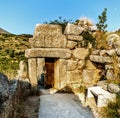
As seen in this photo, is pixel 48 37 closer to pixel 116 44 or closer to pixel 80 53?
pixel 80 53

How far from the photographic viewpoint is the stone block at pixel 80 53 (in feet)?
24.4

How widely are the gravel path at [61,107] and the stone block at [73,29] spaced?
2008 mm

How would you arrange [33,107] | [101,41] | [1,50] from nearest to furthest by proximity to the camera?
[33,107] → [101,41] → [1,50]

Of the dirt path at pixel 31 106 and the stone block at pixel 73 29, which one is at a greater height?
the stone block at pixel 73 29

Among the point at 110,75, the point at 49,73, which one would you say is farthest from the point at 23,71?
the point at 110,75

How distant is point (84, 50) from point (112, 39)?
116 centimetres

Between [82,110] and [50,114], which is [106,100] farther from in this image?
[50,114]

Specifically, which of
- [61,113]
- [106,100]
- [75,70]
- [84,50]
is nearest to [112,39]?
[84,50]

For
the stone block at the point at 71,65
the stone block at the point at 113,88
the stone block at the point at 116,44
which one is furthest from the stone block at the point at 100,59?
the stone block at the point at 113,88

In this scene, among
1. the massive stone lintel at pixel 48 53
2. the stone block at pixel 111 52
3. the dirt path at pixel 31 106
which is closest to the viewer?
the dirt path at pixel 31 106

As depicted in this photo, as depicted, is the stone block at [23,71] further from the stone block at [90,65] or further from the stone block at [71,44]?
the stone block at [90,65]

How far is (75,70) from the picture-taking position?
296 inches

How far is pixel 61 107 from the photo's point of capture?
224 inches

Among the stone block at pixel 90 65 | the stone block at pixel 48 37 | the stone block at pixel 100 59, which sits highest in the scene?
the stone block at pixel 48 37
